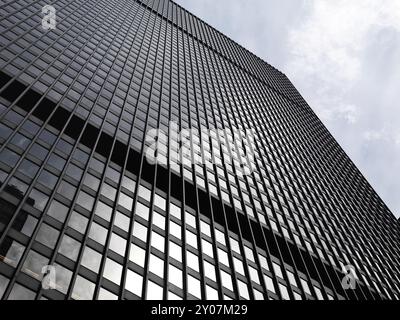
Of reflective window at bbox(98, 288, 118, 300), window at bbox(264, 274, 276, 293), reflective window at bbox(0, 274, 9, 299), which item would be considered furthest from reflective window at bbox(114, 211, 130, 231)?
window at bbox(264, 274, 276, 293)

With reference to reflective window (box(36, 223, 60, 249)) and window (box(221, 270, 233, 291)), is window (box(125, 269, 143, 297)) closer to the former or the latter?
reflective window (box(36, 223, 60, 249))

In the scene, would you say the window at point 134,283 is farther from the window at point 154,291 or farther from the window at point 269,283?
the window at point 269,283

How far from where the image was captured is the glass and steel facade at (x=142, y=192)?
78.8 feet

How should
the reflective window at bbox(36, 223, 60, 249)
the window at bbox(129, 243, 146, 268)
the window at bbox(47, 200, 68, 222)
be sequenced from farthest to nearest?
1. the window at bbox(129, 243, 146, 268)
2. the window at bbox(47, 200, 68, 222)
3. the reflective window at bbox(36, 223, 60, 249)

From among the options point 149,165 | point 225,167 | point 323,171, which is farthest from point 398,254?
point 149,165

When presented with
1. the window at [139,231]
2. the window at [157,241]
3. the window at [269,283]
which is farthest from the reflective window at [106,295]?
the window at [269,283]

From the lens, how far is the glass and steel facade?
2403 centimetres

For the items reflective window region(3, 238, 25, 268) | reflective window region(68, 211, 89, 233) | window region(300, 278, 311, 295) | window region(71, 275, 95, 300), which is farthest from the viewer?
window region(300, 278, 311, 295)

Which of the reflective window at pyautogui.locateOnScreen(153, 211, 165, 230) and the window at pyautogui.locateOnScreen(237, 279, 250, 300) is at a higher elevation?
the reflective window at pyautogui.locateOnScreen(153, 211, 165, 230)

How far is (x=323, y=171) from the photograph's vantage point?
74.6 m

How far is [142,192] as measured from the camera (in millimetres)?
33656

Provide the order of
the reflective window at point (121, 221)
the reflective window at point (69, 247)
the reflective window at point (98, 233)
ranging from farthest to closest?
the reflective window at point (121, 221), the reflective window at point (98, 233), the reflective window at point (69, 247)

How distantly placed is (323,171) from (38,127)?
5437cm
